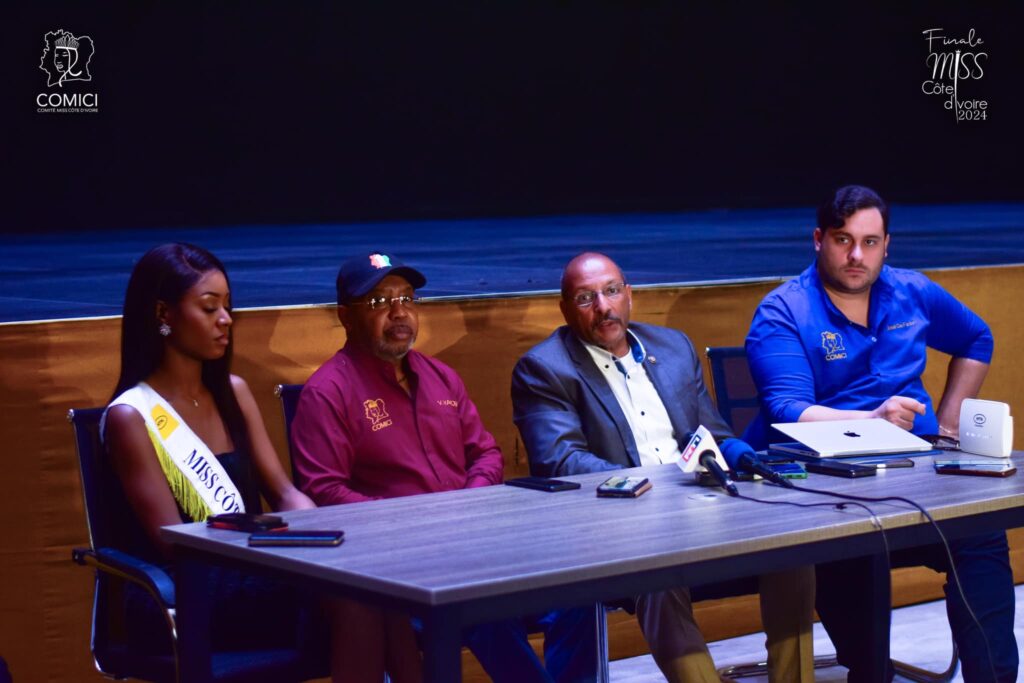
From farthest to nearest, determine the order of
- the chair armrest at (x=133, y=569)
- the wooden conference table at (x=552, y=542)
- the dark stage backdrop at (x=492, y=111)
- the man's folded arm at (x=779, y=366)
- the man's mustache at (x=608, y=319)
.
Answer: the dark stage backdrop at (x=492, y=111)
the man's folded arm at (x=779, y=366)
the man's mustache at (x=608, y=319)
the chair armrest at (x=133, y=569)
the wooden conference table at (x=552, y=542)

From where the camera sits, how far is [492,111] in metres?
11.3

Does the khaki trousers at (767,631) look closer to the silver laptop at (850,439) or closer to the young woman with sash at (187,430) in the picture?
the silver laptop at (850,439)

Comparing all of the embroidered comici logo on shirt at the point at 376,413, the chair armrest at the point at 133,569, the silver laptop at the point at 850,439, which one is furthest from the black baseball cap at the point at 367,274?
the silver laptop at the point at 850,439

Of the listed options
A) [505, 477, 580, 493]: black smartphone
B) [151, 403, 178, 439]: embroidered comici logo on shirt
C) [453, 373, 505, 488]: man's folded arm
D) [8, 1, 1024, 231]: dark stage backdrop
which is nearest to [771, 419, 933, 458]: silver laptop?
[505, 477, 580, 493]: black smartphone

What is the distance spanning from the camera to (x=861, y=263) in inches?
151

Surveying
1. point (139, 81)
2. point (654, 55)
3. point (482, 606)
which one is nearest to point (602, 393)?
point (482, 606)

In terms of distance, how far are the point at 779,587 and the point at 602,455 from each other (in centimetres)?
67

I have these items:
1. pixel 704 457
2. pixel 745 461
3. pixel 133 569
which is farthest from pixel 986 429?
pixel 133 569

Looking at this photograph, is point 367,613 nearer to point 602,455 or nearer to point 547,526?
point 547,526

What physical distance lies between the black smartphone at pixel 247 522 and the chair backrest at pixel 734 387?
194 cm

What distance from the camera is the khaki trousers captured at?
111 inches

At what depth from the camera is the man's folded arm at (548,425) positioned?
3.31 m

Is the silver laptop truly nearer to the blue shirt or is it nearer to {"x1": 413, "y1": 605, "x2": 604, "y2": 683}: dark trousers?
the blue shirt

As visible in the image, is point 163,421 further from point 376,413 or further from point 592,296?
point 592,296
